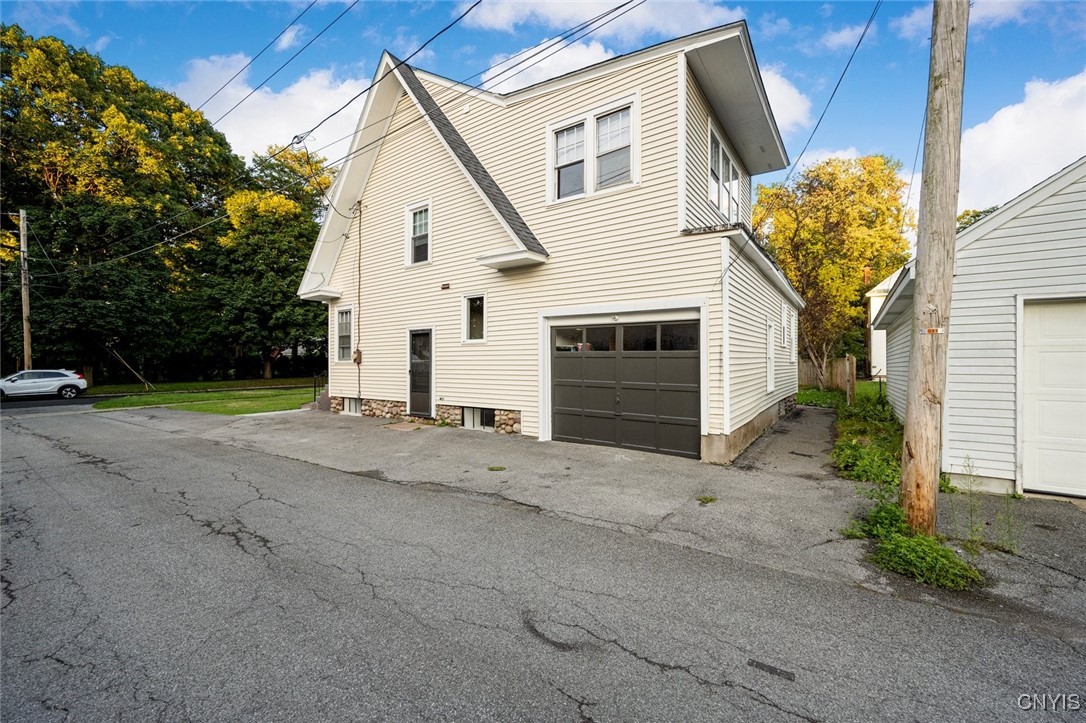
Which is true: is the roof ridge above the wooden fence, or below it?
above

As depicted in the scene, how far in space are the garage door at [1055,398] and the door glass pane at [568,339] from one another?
20.5 feet

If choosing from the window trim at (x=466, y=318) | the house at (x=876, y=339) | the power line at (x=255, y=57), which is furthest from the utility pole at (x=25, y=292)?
the house at (x=876, y=339)

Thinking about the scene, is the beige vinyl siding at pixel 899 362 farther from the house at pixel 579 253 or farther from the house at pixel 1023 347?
the house at pixel 1023 347

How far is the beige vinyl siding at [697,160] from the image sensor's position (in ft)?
26.7

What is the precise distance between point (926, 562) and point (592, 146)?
7977mm

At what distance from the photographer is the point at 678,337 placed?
7910 millimetres

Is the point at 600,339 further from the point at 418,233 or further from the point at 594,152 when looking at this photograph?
the point at 418,233

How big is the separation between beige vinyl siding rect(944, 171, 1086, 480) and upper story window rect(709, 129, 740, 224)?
469cm

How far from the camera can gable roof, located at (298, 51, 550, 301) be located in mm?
9438

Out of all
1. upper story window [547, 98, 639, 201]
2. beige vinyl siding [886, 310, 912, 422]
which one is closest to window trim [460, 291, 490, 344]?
upper story window [547, 98, 639, 201]

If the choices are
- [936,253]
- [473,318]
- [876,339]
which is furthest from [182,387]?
[876,339]

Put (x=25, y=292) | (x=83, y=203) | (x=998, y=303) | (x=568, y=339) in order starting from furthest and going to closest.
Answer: (x=83, y=203) < (x=25, y=292) < (x=568, y=339) < (x=998, y=303)

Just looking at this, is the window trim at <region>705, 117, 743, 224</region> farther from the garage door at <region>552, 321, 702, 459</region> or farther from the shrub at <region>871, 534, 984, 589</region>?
the shrub at <region>871, 534, 984, 589</region>

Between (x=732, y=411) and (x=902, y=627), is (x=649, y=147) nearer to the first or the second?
(x=732, y=411)
